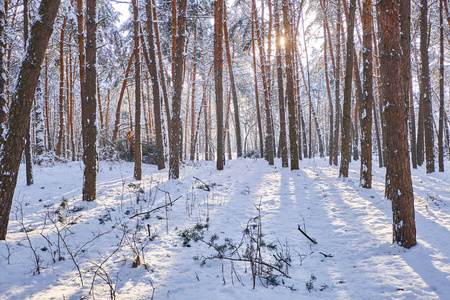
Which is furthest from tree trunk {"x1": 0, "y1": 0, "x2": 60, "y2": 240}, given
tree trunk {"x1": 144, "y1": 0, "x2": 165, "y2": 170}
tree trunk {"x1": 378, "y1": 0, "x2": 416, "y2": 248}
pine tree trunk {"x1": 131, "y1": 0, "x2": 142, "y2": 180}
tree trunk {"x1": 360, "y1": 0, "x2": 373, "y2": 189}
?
tree trunk {"x1": 360, "y1": 0, "x2": 373, "y2": 189}

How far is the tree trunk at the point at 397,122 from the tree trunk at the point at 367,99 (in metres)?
4.14

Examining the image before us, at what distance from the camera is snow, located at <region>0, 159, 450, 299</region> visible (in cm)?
304

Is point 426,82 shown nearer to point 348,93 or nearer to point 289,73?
point 348,93

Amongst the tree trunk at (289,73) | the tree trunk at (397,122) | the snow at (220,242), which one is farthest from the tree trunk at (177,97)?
the tree trunk at (397,122)

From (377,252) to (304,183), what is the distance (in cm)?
542

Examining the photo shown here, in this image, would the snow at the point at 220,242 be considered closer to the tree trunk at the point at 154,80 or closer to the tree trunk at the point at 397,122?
the tree trunk at the point at 397,122

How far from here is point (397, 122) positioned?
381 centimetres

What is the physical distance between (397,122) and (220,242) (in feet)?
11.3

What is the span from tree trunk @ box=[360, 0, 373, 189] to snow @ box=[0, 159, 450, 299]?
2.25 feet

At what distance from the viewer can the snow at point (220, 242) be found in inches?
119

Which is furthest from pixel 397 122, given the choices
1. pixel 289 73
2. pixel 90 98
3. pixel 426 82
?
pixel 426 82

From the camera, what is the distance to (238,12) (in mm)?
19672

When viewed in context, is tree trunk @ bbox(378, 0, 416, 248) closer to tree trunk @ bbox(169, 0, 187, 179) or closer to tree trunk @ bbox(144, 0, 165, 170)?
tree trunk @ bbox(169, 0, 187, 179)

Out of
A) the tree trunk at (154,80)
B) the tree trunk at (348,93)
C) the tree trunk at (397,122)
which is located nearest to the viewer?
the tree trunk at (397,122)
